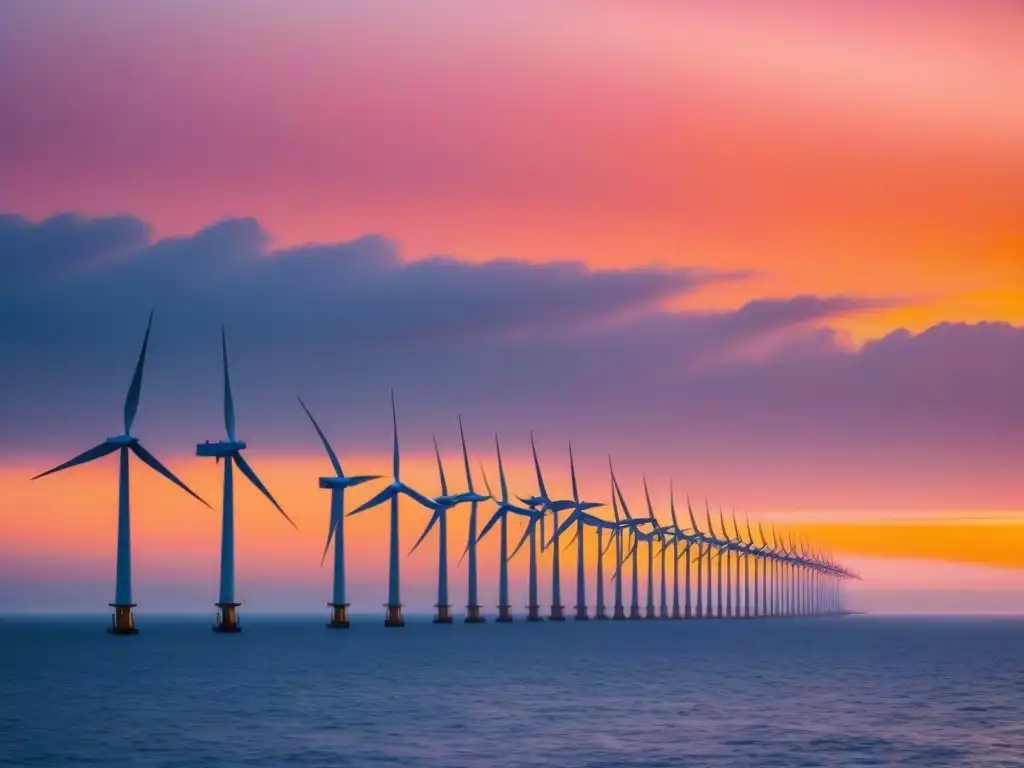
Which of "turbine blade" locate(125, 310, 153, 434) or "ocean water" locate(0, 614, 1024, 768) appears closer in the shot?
"ocean water" locate(0, 614, 1024, 768)

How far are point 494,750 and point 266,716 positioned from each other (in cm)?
2477

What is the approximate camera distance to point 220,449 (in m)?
194

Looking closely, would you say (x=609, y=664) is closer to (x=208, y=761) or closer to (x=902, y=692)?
(x=902, y=692)

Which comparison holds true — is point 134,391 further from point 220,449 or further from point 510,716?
point 510,716

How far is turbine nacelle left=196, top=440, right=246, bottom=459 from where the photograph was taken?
19312 cm

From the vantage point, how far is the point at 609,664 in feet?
584

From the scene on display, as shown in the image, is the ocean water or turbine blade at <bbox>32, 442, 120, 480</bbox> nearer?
the ocean water

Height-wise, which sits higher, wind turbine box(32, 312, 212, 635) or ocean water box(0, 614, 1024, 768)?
wind turbine box(32, 312, 212, 635)

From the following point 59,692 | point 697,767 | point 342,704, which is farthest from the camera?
point 59,692

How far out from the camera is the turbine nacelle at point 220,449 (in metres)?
193

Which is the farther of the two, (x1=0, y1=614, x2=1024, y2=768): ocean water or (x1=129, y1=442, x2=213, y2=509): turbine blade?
(x1=129, y1=442, x2=213, y2=509): turbine blade

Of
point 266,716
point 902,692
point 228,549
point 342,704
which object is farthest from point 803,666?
point 266,716

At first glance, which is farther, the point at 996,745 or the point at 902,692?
the point at 902,692

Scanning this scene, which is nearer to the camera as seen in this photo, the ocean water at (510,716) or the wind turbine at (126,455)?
the ocean water at (510,716)
